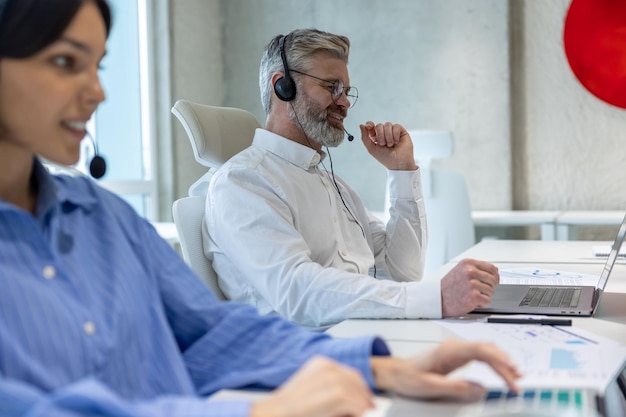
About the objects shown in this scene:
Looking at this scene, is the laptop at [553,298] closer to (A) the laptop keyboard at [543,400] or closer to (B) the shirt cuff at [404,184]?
(B) the shirt cuff at [404,184]

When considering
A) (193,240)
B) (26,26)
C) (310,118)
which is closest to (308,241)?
(193,240)

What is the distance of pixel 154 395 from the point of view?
3.34 ft

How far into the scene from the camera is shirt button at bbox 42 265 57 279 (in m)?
0.92

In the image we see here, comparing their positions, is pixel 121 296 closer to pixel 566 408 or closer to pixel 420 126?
pixel 566 408

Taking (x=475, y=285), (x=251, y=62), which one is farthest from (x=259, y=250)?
(x=251, y=62)

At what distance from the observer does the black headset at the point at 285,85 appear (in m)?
2.24

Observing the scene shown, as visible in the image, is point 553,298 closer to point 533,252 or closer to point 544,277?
point 544,277

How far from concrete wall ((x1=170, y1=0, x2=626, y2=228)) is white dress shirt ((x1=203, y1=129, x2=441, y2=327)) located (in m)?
2.78

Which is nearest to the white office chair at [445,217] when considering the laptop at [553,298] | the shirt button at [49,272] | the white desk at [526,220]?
the white desk at [526,220]

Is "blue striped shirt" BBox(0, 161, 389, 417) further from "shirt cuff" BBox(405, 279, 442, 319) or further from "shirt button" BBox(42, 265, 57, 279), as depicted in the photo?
"shirt cuff" BBox(405, 279, 442, 319)

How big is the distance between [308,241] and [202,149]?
398mm

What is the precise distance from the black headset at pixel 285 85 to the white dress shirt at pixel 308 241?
0.13m

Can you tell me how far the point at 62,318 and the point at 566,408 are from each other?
58 cm

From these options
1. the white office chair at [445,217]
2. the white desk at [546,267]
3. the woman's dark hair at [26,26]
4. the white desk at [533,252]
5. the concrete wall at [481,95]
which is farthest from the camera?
the concrete wall at [481,95]
